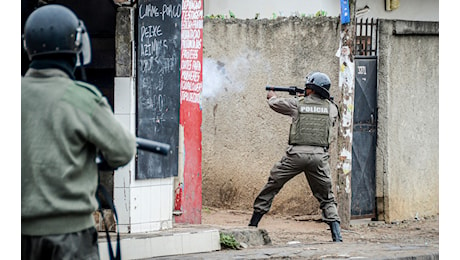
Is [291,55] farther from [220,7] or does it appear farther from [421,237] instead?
[220,7]

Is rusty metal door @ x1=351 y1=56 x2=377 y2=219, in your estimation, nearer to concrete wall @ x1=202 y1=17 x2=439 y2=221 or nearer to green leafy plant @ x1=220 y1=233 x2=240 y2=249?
concrete wall @ x1=202 y1=17 x2=439 y2=221

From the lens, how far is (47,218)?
371 cm

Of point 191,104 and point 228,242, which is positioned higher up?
point 191,104

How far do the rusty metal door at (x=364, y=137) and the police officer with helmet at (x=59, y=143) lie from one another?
24.8 feet

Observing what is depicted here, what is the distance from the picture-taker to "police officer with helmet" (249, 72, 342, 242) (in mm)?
9492

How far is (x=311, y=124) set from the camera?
9492 mm

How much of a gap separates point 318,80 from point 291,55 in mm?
1976

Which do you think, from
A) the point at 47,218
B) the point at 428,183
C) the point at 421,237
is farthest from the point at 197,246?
the point at 428,183

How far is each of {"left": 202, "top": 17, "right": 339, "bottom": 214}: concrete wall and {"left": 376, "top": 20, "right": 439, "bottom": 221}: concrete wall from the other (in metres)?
0.99

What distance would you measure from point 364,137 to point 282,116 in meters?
1.10

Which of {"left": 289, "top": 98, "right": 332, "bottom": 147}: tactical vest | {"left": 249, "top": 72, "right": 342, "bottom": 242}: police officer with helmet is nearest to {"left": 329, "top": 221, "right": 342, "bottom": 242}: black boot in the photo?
{"left": 249, "top": 72, "right": 342, "bottom": 242}: police officer with helmet

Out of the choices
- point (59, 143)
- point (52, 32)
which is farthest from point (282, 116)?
point (59, 143)

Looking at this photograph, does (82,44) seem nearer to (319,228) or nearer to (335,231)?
(335,231)

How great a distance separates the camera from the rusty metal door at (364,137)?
11.1 metres
